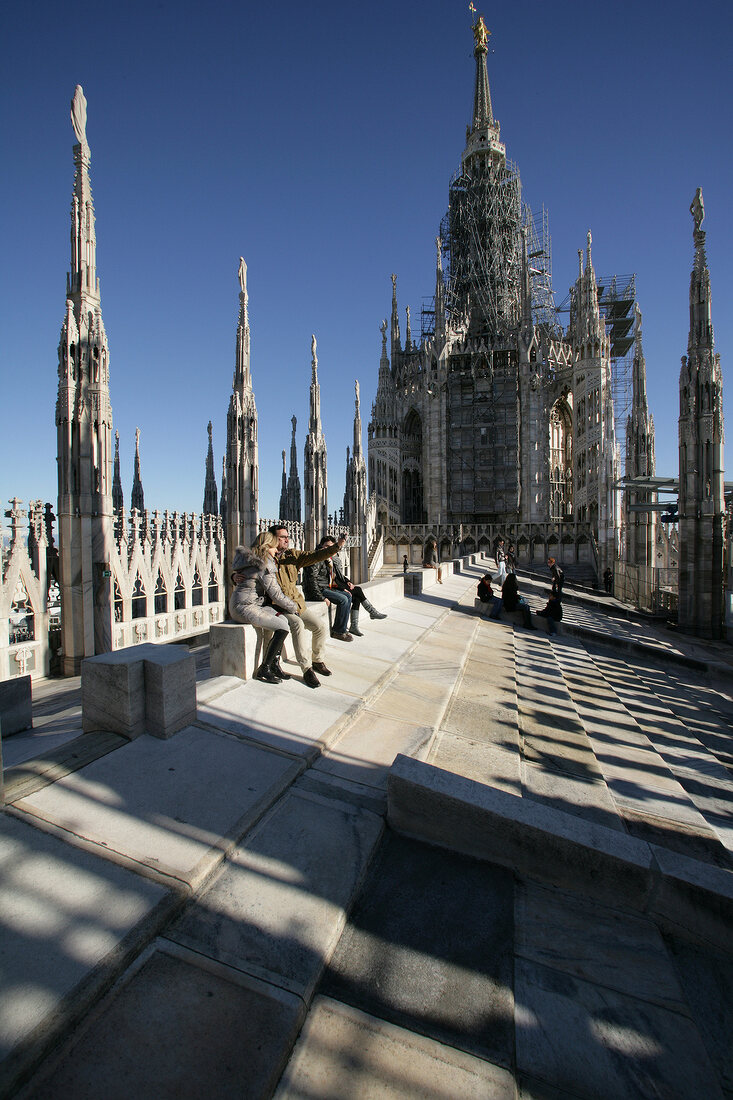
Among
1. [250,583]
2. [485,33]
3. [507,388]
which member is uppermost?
[485,33]

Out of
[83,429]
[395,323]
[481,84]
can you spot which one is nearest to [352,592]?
[83,429]

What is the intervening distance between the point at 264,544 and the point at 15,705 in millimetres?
2203

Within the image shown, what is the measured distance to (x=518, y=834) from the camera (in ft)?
8.39

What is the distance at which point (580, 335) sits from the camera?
36.8 m

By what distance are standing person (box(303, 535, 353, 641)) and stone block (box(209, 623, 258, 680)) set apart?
1.69m

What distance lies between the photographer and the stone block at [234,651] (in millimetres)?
4219

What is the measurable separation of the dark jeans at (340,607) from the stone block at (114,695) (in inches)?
126

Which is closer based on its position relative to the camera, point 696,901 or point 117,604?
point 696,901

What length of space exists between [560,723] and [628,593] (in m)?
19.3

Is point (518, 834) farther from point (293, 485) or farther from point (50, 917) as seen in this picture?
point (293, 485)

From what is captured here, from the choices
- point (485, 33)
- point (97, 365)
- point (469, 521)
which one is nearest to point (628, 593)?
point (469, 521)

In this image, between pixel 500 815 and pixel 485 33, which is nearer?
pixel 500 815

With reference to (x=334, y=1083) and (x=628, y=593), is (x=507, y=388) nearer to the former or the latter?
(x=628, y=593)

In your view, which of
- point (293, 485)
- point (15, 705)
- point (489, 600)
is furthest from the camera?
point (293, 485)
